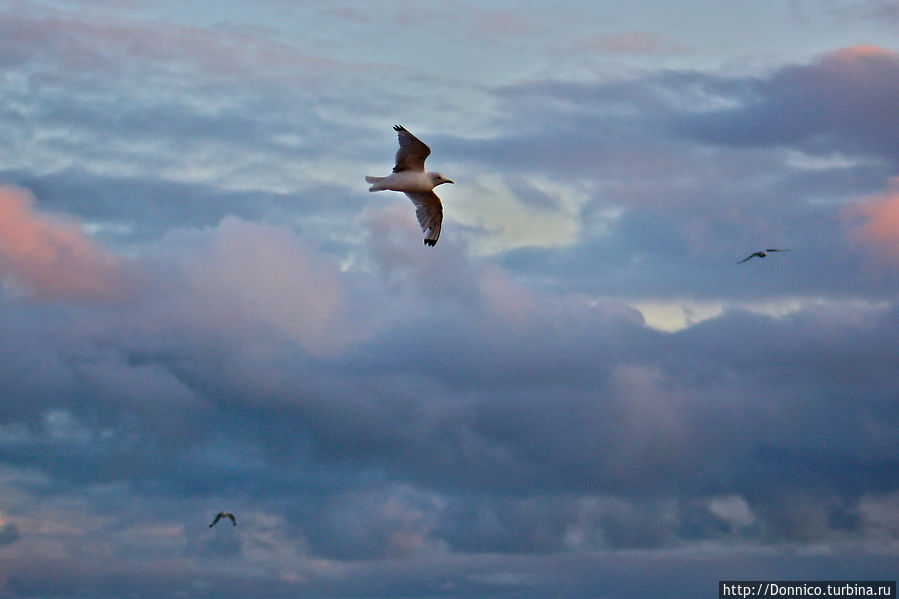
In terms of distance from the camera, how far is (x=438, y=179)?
101500 millimetres

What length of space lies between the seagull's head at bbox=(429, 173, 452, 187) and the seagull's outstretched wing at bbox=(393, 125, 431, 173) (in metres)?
0.96

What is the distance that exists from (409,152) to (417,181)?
199cm

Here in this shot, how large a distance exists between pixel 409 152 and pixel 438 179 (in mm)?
3302

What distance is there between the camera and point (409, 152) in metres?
99.3

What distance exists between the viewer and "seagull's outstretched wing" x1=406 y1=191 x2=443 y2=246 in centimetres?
10119

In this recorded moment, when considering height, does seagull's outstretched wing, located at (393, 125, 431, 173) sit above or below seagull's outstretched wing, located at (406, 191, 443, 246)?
above

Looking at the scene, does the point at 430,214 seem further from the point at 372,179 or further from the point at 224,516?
the point at 224,516

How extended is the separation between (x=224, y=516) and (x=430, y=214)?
36.3 meters

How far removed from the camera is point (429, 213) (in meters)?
102

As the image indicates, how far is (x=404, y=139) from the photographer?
98812 millimetres

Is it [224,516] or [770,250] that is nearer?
[770,250]

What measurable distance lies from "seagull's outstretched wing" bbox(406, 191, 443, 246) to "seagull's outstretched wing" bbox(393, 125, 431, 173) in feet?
6.48

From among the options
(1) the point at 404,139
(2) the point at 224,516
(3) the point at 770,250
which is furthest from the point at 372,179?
(2) the point at 224,516

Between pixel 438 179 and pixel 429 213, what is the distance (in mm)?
2360
